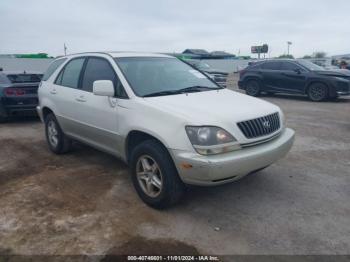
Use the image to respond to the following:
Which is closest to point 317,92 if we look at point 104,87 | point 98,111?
point 98,111

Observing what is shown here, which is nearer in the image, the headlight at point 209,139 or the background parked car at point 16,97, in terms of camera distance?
the headlight at point 209,139

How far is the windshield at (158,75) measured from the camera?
4.35 m

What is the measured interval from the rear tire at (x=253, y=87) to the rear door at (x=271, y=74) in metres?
0.39

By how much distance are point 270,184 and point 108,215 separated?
2141 mm

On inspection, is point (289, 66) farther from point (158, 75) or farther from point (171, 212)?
point (171, 212)

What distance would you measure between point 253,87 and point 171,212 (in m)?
11.8

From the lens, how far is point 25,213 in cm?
389

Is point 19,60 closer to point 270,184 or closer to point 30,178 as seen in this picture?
point 30,178

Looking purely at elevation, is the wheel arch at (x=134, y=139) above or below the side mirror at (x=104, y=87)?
below

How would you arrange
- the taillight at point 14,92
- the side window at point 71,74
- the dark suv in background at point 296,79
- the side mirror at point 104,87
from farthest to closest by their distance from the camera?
the dark suv in background at point 296,79, the taillight at point 14,92, the side window at point 71,74, the side mirror at point 104,87

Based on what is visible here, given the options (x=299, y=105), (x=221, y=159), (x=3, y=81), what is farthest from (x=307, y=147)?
(x=3, y=81)

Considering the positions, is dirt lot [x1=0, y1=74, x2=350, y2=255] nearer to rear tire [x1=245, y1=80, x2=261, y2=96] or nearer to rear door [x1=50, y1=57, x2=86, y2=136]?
rear door [x1=50, y1=57, x2=86, y2=136]

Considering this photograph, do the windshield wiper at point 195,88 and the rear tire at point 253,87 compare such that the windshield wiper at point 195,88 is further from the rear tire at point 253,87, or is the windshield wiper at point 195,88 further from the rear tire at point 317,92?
the rear tire at point 253,87

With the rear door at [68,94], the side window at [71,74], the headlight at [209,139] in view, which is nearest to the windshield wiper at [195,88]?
the headlight at [209,139]
